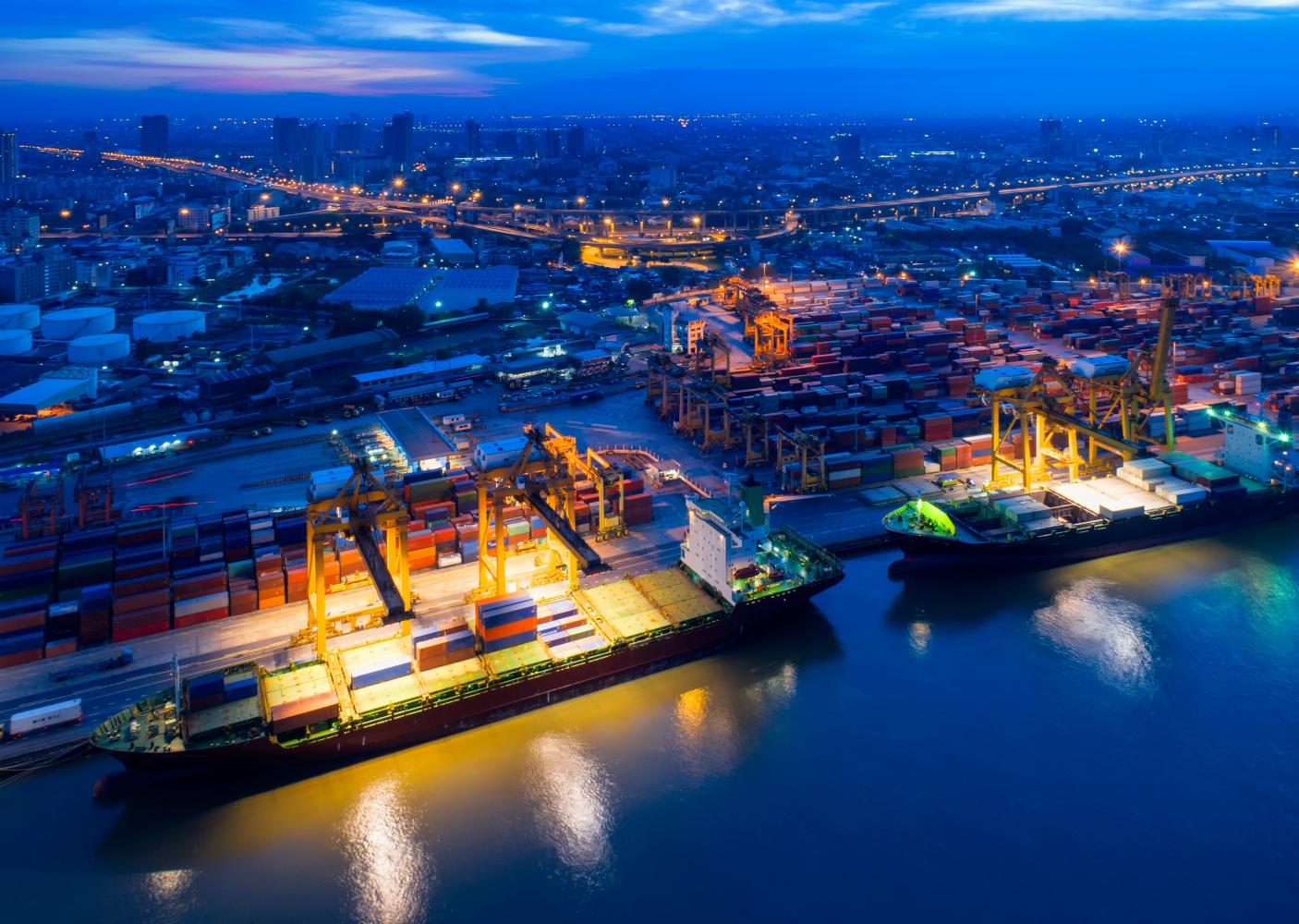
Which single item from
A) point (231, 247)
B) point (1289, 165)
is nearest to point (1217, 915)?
point (231, 247)

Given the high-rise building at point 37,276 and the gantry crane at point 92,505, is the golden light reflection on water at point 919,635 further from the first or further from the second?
the high-rise building at point 37,276

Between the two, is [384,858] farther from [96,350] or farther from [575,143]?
[575,143]

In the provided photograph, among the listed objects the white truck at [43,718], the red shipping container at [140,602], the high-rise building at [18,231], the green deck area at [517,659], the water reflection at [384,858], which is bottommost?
the water reflection at [384,858]

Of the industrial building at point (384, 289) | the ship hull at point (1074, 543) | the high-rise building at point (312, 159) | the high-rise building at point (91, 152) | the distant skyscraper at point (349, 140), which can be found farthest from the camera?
the distant skyscraper at point (349, 140)

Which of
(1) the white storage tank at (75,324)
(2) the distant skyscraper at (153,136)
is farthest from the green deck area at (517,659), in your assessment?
(2) the distant skyscraper at (153,136)

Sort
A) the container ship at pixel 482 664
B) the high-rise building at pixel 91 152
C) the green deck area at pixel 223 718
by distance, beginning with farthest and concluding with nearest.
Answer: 1. the high-rise building at pixel 91 152
2. the container ship at pixel 482 664
3. the green deck area at pixel 223 718

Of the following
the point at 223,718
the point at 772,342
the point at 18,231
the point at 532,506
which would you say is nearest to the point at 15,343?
the point at 772,342

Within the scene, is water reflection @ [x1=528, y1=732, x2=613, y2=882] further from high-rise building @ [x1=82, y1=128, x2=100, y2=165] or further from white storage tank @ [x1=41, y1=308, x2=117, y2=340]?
high-rise building @ [x1=82, y1=128, x2=100, y2=165]
